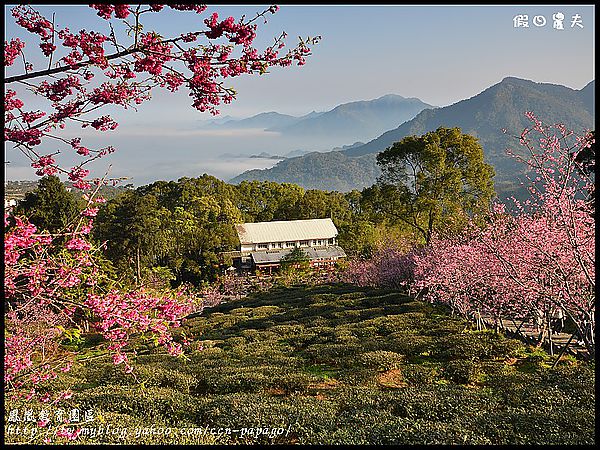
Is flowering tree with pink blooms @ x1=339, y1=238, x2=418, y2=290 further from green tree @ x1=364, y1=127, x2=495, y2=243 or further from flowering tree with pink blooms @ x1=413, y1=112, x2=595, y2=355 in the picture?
flowering tree with pink blooms @ x1=413, y1=112, x2=595, y2=355

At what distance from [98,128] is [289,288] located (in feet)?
88.9

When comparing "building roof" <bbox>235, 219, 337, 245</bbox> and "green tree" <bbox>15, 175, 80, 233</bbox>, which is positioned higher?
"green tree" <bbox>15, 175, 80, 233</bbox>

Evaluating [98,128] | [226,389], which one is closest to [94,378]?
[226,389]

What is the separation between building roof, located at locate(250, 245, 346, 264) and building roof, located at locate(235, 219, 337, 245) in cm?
114

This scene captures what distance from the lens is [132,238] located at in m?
28.3

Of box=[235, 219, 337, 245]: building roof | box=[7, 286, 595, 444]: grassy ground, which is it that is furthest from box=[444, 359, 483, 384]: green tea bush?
box=[235, 219, 337, 245]: building roof

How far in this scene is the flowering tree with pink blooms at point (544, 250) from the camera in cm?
791

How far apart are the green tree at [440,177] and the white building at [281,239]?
17.3m

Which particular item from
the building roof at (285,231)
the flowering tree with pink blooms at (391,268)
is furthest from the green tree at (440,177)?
the building roof at (285,231)

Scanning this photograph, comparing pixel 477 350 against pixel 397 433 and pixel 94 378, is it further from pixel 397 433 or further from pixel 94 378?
pixel 94 378

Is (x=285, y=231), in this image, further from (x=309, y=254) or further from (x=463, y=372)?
(x=463, y=372)

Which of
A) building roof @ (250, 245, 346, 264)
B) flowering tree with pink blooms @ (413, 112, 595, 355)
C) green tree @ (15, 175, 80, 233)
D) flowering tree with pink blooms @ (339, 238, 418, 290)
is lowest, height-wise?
building roof @ (250, 245, 346, 264)

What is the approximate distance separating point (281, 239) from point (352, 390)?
3602cm

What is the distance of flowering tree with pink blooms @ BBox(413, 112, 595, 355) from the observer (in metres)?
7.91
